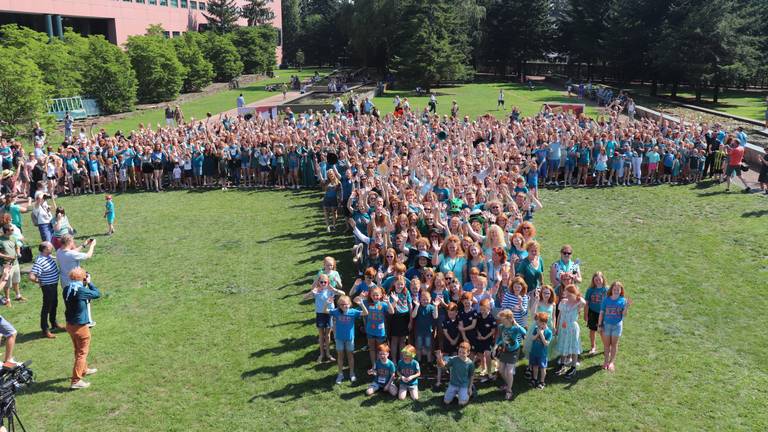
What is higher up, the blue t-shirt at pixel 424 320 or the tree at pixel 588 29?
the tree at pixel 588 29

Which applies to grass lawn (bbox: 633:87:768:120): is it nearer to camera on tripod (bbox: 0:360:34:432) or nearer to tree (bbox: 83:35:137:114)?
camera on tripod (bbox: 0:360:34:432)

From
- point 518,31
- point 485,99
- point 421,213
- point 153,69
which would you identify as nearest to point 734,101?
point 485,99

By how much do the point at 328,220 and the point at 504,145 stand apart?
21.1 feet

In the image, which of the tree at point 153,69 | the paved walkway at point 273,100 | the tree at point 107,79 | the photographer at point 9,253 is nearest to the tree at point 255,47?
the paved walkway at point 273,100

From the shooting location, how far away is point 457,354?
7.59 m

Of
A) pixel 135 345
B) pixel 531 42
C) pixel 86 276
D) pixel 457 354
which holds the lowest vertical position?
pixel 135 345

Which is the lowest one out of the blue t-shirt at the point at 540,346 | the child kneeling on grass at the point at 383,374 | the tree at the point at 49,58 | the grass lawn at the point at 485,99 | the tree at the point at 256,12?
the child kneeling on grass at the point at 383,374

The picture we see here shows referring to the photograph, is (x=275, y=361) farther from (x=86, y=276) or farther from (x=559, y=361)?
(x=559, y=361)

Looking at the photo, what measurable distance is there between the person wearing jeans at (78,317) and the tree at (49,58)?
2850cm

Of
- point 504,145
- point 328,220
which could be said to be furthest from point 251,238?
point 504,145

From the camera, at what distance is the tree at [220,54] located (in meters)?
57.1

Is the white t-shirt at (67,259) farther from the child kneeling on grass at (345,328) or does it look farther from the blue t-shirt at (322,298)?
the child kneeling on grass at (345,328)

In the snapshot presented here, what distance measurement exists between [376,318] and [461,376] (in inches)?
55.0

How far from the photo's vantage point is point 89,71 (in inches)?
1451
